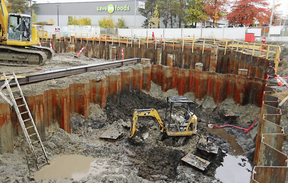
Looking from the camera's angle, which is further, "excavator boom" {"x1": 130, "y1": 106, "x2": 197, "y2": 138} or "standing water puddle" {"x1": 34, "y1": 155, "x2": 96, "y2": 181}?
"excavator boom" {"x1": 130, "y1": 106, "x2": 197, "y2": 138}

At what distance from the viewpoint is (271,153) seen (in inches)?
226

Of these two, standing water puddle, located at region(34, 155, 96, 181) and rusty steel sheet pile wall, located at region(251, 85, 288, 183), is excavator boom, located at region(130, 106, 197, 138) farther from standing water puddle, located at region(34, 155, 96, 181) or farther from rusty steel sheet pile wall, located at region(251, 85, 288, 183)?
rusty steel sheet pile wall, located at region(251, 85, 288, 183)

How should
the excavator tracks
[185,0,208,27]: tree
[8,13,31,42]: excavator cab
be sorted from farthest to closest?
[185,0,208,27]: tree < the excavator tracks < [8,13,31,42]: excavator cab

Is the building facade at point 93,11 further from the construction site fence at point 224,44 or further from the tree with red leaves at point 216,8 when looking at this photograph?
the construction site fence at point 224,44

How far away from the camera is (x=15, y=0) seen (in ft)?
178

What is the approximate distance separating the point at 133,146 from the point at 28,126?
3.76m

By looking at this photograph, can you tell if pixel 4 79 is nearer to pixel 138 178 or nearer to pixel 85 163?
pixel 85 163

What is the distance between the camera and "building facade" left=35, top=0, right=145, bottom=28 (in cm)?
5178

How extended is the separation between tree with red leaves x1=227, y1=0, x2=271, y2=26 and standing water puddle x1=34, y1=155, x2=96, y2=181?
2973cm

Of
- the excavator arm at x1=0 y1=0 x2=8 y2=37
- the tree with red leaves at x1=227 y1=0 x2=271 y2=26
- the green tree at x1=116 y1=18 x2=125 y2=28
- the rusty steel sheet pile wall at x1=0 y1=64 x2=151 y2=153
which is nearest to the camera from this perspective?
the rusty steel sheet pile wall at x1=0 y1=64 x2=151 y2=153

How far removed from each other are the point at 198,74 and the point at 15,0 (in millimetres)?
54432

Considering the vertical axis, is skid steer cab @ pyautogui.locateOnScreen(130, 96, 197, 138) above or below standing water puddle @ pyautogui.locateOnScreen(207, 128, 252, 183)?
above

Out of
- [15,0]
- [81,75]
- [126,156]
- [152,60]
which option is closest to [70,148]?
[126,156]

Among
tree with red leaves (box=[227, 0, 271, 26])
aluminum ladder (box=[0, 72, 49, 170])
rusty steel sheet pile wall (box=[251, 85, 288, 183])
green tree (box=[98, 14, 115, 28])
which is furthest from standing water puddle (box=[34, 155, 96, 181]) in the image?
green tree (box=[98, 14, 115, 28])
